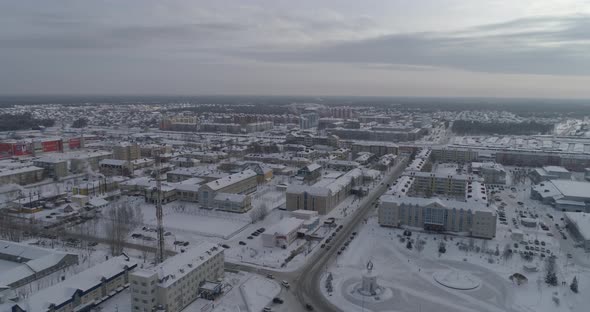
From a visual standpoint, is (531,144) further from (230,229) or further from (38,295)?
(38,295)

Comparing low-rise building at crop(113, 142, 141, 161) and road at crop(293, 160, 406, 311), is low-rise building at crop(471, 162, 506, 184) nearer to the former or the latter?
road at crop(293, 160, 406, 311)

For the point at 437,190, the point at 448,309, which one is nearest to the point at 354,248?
the point at 448,309

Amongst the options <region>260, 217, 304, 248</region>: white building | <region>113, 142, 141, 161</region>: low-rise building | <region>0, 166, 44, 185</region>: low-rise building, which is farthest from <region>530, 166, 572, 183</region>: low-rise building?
<region>0, 166, 44, 185</region>: low-rise building

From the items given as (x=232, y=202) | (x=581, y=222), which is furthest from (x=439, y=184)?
(x=232, y=202)

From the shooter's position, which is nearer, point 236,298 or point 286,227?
point 236,298

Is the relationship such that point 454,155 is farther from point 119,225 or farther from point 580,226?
point 119,225

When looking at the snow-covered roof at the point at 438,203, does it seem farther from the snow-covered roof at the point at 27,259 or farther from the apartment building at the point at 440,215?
the snow-covered roof at the point at 27,259
